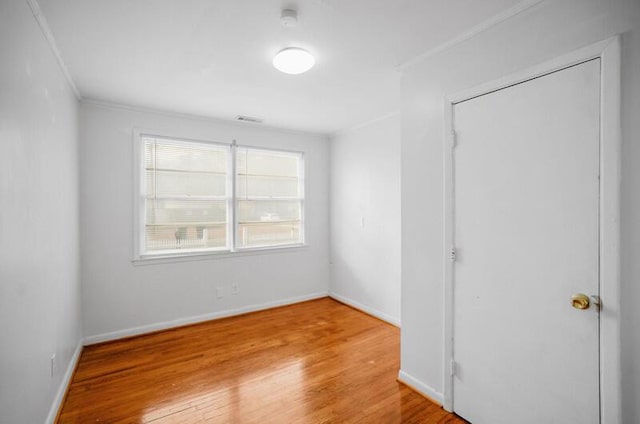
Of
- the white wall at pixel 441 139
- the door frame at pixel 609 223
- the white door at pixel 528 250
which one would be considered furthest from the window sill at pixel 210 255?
the door frame at pixel 609 223

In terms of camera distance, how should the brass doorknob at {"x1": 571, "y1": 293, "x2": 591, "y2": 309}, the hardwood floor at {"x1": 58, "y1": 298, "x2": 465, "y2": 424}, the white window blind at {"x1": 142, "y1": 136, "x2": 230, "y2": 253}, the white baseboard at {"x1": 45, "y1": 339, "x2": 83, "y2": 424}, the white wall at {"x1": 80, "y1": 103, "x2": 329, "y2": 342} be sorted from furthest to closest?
the white window blind at {"x1": 142, "y1": 136, "x2": 230, "y2": 253}
the white wall at {"x1": 80, "y1": 103, "x2": 329, "y2": 342}
the hardwood floor at {"x1": 58, "y1": 298, "x2": 465, "y2": 424}
the white baseboard at {"x1": 45, "y1": 339, "x2": 83, "y2": 424}
the brass doorknob at {"x1": 571, "y1": 293, "x2": 591, "y2": 309}

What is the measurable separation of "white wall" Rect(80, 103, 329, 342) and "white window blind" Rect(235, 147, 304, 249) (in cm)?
20

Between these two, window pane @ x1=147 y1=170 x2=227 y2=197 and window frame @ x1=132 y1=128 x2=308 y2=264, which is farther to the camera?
window pane @ x1=147 y1=170 x2=227 y2=197

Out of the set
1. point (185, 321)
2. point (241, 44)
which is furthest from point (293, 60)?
point (185, 321)

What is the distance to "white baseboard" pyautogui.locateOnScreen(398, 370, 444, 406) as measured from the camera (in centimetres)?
226

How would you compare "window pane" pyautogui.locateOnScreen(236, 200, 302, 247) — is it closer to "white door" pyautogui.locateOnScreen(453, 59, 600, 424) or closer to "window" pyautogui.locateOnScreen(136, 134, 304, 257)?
"window" pyautogui.locateOnScreen(136, 134, 304, 257)

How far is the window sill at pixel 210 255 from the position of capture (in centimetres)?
357

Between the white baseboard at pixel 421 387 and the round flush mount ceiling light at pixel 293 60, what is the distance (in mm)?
2584

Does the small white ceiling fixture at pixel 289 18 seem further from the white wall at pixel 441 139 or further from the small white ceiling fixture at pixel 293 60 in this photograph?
the white wall at pixel 441 139

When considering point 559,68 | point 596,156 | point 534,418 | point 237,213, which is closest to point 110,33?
point 237,213

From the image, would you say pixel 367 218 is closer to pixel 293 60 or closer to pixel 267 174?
pixel 267 174

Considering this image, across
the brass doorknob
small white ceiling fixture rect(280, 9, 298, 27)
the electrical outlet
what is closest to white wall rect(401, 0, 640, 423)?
the brass doorknob

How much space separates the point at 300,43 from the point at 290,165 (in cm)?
260

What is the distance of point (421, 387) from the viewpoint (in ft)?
7.78
